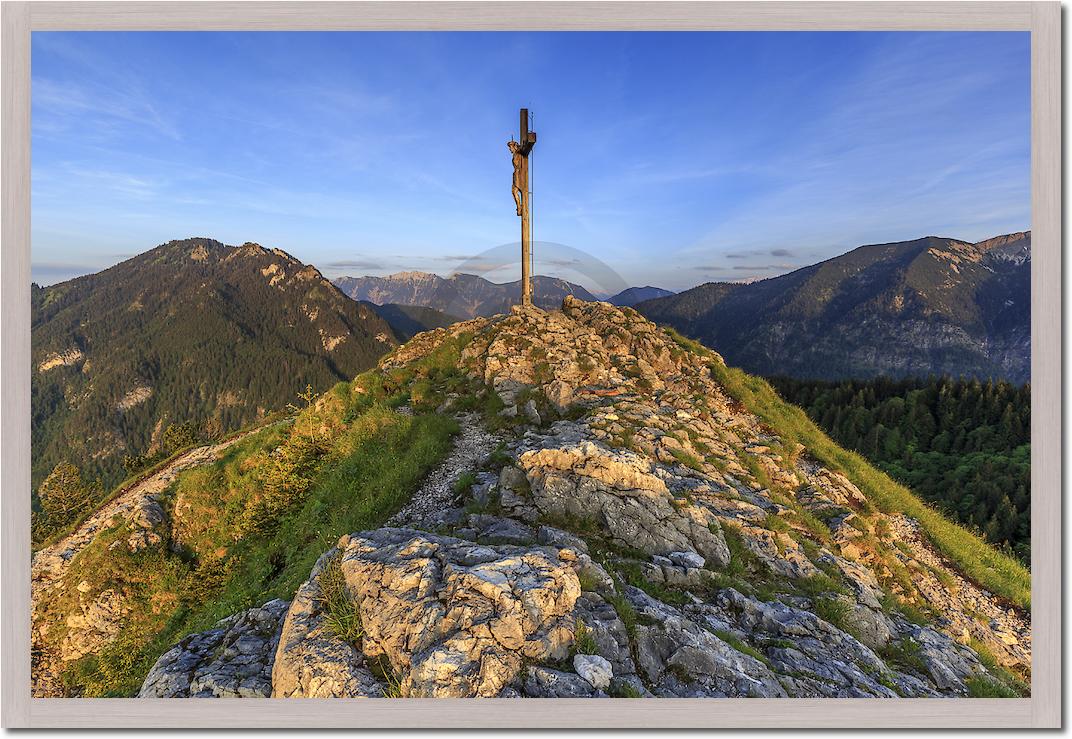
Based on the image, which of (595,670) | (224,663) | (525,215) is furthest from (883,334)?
(224,663)

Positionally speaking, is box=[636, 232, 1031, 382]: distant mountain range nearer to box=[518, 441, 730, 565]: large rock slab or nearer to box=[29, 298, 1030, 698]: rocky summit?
box=[29, 298, 1030, 698]: rocky summit

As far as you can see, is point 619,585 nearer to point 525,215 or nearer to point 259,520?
point 259,520

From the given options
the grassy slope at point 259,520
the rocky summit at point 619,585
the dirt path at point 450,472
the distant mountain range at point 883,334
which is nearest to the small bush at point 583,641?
the rocky summit at point 619,585

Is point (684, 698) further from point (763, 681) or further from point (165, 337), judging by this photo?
point (165, 337)

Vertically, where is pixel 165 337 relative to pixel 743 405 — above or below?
above
